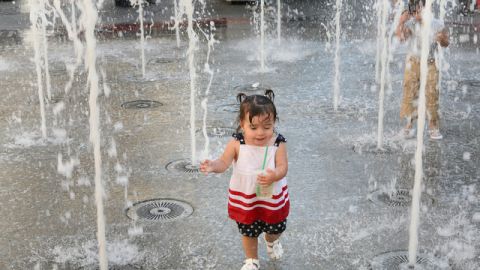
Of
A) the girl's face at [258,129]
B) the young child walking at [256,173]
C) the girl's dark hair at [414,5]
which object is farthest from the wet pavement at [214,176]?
the girl's dark hair at [414,5]

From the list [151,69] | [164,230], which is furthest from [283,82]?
[164,230]

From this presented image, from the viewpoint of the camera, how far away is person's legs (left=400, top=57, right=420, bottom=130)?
641 centimetres

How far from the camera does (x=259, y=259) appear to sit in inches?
159

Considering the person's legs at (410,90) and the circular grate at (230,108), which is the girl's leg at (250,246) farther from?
the circular grate at (230,108)

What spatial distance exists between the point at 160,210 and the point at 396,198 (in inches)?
66.3

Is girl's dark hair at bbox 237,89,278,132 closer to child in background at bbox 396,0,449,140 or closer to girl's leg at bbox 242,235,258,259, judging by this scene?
girl's leg at bbox 242,235,258,259

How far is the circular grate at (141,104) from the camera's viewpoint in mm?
7789

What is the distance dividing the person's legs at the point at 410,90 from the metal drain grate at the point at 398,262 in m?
2.64

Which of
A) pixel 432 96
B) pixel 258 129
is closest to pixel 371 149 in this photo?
pixel 432 96

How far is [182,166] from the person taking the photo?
226 inches

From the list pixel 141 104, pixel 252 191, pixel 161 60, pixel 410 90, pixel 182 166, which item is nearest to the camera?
pixel 252 191

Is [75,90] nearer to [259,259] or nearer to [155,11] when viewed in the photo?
[259,259]

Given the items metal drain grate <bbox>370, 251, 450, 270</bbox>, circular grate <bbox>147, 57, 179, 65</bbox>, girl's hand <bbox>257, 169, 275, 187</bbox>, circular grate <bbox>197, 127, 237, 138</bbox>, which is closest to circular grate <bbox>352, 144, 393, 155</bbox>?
circular grate <bbox>197, 127, 237, 138</bbox>

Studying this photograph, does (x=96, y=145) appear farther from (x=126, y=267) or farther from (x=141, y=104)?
(x=141, y=104)
